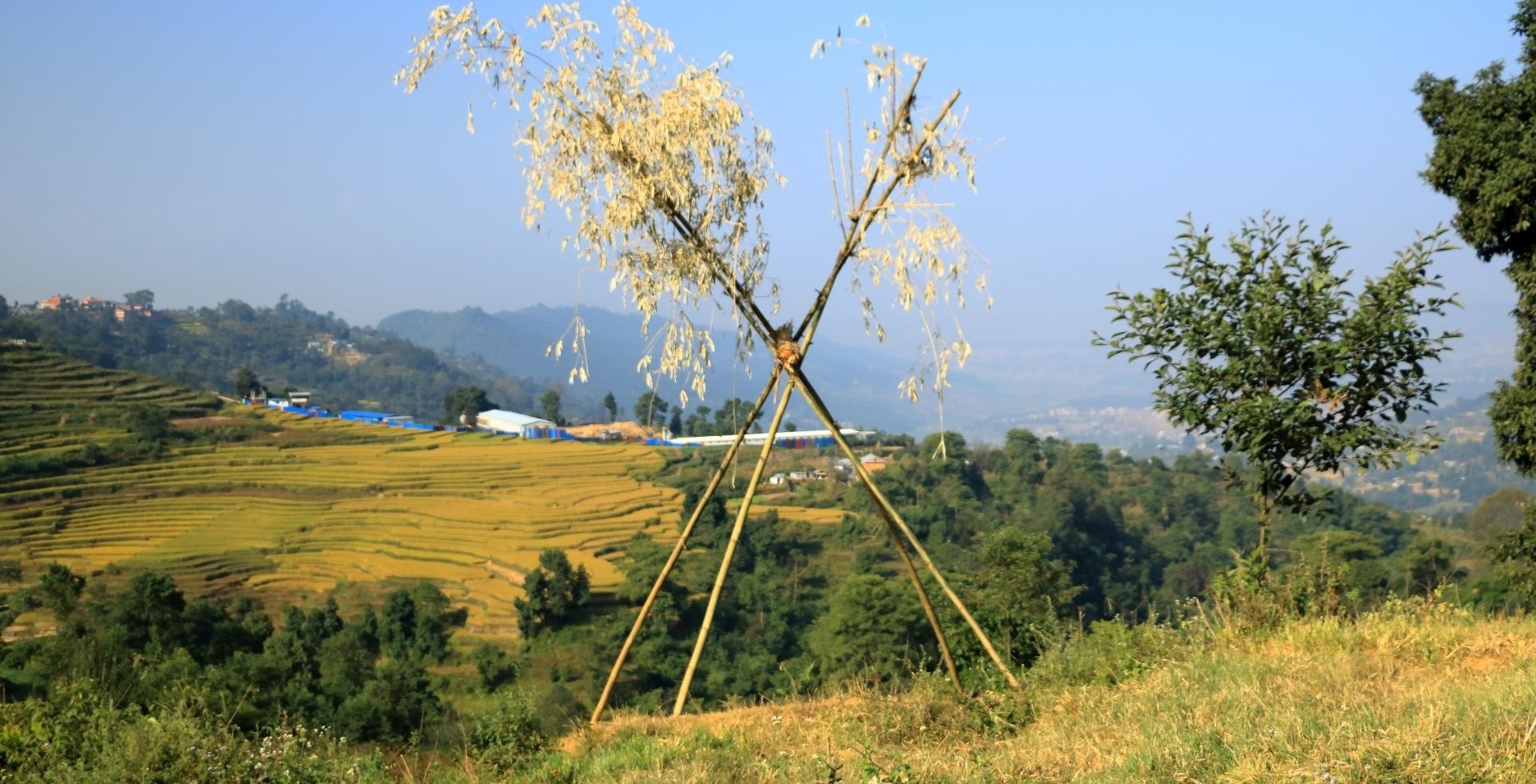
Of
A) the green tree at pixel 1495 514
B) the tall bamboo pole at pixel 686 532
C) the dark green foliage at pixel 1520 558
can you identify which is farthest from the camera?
the green tree at pixel 1495 514

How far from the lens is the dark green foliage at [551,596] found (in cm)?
4056

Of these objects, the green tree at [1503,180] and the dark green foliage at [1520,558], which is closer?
the green tree at [1503,180]

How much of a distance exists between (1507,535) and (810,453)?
6437 cm

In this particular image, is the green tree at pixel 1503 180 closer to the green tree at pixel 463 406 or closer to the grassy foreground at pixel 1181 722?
the grassy foreground at pixel 1181 722

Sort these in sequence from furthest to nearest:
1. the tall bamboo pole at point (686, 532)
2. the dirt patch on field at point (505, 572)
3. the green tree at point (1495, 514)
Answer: the dirt patch on field at point (505, 572) → the green tree at point (1495, 514) → the tall bamboo pole at point (686, 532)

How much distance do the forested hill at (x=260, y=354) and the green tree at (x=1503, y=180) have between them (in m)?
98.2

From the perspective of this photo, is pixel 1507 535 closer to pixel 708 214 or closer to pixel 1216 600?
pixel 1216 600

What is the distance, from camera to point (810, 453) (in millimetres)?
74688

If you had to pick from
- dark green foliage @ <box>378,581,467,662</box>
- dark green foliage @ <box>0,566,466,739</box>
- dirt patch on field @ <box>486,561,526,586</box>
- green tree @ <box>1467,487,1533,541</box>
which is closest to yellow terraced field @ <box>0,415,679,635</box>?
dirt patch on field @ <box>486,561,526,586</box>

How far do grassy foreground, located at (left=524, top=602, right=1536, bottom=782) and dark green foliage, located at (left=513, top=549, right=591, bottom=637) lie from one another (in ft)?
114

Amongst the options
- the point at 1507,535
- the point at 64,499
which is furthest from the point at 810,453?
the point at 1507,535

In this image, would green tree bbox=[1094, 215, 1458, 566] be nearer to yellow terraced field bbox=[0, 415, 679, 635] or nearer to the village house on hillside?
yellow terraced field bbox=[0, 415, 679, 635]

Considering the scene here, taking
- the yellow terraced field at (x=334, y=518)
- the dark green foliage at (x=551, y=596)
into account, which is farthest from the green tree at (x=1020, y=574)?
the yellow terraced field at (x=334, y=518)

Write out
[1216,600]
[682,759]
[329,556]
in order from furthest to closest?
[329,556] < [1216,600] < [682,759]
